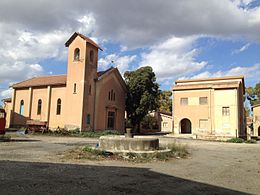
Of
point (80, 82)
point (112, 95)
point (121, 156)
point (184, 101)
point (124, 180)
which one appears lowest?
point (124, 180)

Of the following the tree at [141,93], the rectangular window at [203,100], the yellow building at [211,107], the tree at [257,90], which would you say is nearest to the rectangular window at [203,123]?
the yellow building at [211,107]

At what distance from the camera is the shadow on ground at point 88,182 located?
6332 millimetres

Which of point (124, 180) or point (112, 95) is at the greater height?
point (112, 95)

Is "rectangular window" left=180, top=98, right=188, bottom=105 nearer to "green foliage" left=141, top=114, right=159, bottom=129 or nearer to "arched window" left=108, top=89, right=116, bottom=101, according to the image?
"arched window" left=108, top=89, right=116, bottom=101

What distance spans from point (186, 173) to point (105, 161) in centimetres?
372

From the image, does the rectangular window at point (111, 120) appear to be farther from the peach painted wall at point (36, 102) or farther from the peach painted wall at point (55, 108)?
the peach painted wall at point (36, 102)

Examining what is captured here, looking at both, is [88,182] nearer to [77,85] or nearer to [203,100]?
[77,85]

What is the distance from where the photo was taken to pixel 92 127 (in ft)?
110

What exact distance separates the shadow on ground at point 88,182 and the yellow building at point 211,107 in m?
26.9

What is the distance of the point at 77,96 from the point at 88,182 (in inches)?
1029

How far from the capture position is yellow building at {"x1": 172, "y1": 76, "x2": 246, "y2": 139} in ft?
114

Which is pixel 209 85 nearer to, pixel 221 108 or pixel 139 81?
pixel 221 108

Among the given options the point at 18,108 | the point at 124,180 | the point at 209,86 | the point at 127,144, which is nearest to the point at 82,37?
the point at 18,108

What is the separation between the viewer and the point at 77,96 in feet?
107
